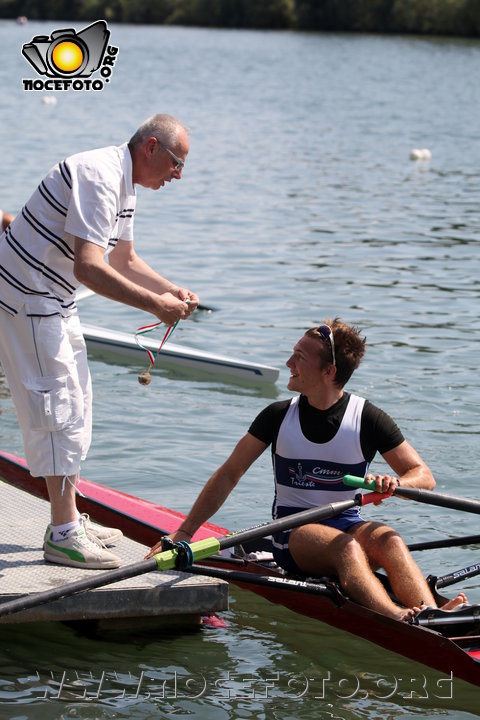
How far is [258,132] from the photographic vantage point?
28.9 m

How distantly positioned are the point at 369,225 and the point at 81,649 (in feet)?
43.7

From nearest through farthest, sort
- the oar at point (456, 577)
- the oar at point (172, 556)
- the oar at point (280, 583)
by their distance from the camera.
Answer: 1. the oar at point (172, 556)
2. the oar at point (280, 583)
3. the oar at point (456, 577)

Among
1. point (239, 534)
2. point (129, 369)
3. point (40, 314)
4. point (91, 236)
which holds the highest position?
point (91, 236)

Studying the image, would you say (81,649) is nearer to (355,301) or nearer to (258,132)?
(355,301)

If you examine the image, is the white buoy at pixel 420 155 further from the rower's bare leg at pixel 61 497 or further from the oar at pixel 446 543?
the rower's bare leg at pixel 61 497

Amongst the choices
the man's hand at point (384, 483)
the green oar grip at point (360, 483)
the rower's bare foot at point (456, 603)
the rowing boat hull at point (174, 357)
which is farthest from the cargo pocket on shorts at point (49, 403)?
the rowing boat hull at point (174, 357)

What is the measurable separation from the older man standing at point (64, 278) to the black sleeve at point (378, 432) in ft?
3.34

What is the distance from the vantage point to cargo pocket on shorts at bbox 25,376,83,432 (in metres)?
5.02

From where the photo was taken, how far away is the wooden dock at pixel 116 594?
5250mm

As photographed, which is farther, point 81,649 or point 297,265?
point 297,265

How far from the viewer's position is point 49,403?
502 centimetres

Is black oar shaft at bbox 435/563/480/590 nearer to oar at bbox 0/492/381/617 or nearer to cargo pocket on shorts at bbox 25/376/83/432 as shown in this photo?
oar at bbox 0/492/381/617

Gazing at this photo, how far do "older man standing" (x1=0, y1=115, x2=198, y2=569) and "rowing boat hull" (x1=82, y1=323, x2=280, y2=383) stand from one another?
16.5 ft

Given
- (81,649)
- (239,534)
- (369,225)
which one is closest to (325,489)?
(239,534)
